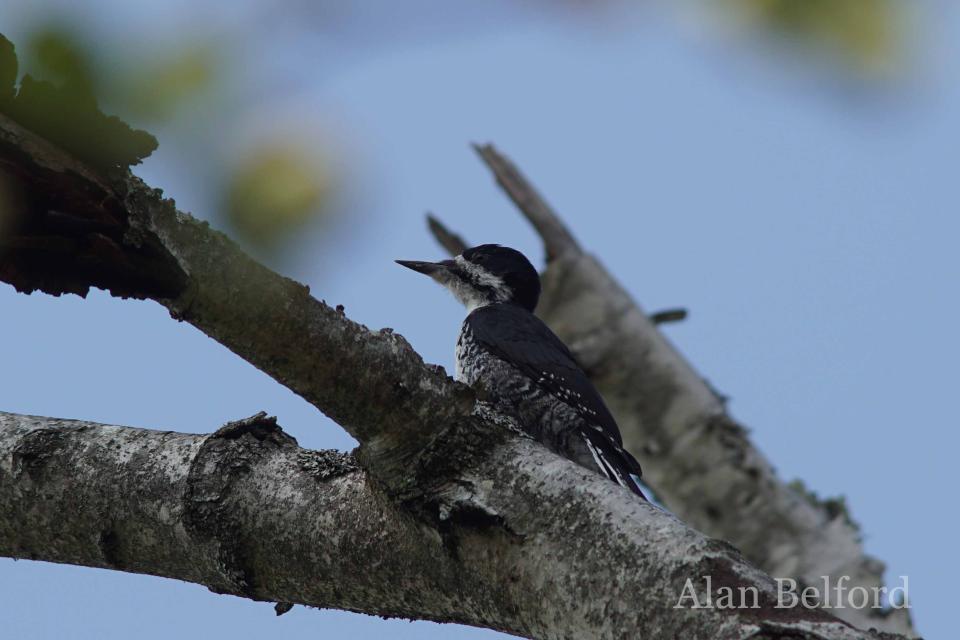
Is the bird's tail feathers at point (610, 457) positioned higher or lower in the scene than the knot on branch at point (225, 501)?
higher

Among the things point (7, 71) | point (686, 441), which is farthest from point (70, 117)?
point (686, 441)

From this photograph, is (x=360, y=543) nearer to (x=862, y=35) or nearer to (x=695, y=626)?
(x=695, y=626)

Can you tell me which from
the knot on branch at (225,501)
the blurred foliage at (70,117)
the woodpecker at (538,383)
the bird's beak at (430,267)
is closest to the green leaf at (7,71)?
the blurred foliage at (70,117)

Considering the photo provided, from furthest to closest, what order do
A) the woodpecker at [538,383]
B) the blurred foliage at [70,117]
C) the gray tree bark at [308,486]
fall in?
the woodpecker at [538,383]
the gray tree bark at [308,486]
the blurred foliage at [70,117]

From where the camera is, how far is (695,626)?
5.59 feet

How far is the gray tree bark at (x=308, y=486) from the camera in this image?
1.95 metres

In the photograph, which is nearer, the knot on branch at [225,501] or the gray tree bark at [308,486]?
the gray tree bark at [308,486]

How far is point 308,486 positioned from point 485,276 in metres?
3.77

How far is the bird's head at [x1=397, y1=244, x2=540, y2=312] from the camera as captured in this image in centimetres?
608

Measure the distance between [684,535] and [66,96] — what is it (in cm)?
112

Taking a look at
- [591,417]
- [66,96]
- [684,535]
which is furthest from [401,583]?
[591,417]

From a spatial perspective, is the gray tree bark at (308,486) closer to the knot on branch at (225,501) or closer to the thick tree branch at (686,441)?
the knot on branch at (225,501)

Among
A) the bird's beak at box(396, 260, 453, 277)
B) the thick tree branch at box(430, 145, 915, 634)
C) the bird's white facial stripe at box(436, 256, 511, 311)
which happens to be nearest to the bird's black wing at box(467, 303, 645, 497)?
the bird's white facial stripe at box(436, 256, 511, 311)

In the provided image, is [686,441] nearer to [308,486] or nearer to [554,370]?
[554,370]
